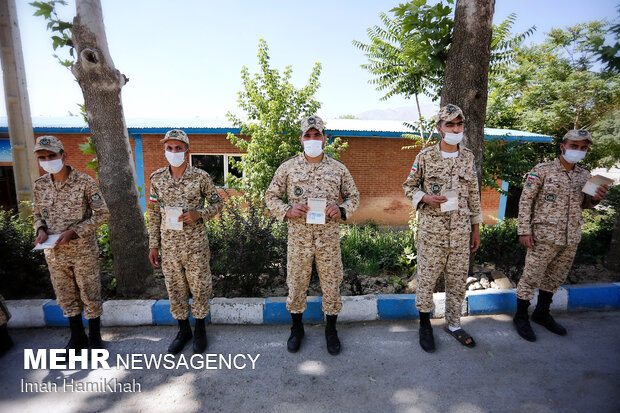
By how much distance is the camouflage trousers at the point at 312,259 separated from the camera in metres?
3.10

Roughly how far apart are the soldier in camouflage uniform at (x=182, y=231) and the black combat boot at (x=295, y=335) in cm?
85

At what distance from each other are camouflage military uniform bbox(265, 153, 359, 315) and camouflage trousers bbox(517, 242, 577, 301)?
2.02 m

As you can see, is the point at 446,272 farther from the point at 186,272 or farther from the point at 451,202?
the point at 186,272

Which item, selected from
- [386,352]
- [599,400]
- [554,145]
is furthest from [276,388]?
[554,145]

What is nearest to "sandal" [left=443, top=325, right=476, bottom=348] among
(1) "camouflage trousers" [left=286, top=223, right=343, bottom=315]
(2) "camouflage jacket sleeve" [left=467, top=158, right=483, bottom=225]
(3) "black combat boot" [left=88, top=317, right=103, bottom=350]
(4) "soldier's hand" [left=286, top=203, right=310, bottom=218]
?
(2) "camouflage jacket sleeve" [left=467, top=158, right=483, bottom=225]

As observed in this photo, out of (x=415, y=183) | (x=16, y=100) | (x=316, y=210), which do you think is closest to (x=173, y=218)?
(x=316, y=210)

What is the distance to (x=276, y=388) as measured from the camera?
8.78ft

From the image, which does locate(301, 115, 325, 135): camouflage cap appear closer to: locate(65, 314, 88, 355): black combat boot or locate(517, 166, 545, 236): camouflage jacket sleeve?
locate(517, 166, 545, 236): camouflage jacket sleeve

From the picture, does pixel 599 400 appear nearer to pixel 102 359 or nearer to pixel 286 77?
pixel 102 359

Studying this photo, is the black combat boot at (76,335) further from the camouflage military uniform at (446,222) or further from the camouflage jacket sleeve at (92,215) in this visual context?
the camouflage military uniform at (446,222)

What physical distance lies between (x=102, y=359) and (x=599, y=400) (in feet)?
13.9

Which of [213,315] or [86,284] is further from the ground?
[86,284]

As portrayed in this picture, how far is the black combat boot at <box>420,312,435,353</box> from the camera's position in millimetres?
3129

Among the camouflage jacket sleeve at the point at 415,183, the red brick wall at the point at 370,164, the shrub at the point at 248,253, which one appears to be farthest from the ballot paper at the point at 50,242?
the red brick wall at the point at 370,164
